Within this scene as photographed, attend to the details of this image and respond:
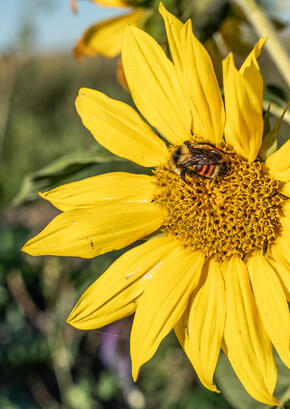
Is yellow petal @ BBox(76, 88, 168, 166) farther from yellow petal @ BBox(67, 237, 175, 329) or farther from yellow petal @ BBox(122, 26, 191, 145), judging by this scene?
yellow petal @ BBox(67, 237, 175, 329)

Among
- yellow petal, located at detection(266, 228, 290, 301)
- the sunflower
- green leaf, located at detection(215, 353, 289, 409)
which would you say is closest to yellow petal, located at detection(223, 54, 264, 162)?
the sunflower

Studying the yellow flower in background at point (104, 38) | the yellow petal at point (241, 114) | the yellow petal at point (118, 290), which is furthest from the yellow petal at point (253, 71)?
the yellow flower in background at point (104, 38)

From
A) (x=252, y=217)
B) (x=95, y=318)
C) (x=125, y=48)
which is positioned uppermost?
(x=125, y=48)

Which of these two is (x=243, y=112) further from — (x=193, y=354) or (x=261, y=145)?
(x=193, y=354)

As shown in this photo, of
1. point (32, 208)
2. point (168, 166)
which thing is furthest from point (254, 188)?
point (32, 208)

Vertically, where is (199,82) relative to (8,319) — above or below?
above
